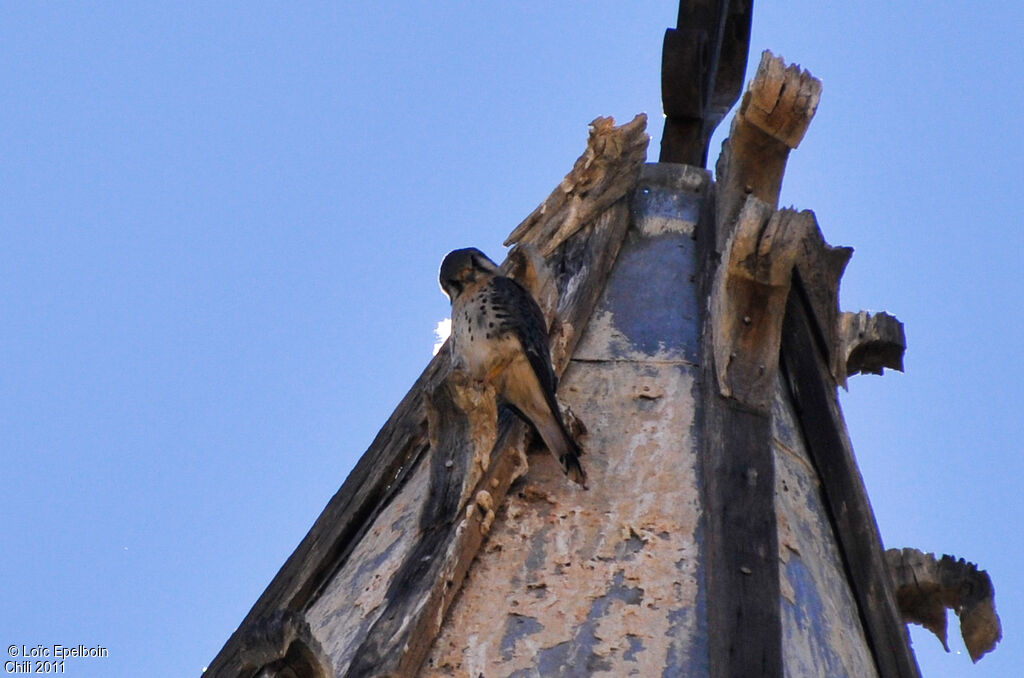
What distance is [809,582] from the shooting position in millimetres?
4176

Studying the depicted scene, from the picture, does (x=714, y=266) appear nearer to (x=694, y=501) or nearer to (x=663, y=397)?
(x=663, y=397)

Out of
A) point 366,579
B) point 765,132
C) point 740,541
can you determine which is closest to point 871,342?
point 765,132

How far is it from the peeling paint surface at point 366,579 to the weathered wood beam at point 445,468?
66mm

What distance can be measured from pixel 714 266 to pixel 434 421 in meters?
1.23

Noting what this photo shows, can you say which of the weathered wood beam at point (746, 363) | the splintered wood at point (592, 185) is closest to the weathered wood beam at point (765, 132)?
the weathered wood beam at point (746, 363)

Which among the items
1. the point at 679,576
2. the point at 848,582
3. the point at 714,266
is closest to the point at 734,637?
the point at 679,576

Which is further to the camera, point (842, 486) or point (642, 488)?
point (842, 486)

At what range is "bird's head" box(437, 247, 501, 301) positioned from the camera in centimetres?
487

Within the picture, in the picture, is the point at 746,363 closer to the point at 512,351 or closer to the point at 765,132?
the point at 512,351

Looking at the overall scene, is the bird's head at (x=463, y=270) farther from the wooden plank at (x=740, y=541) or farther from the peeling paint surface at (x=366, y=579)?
the wooden plank at (x=740, y=541)

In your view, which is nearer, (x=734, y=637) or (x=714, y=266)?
(x=734, y=637)

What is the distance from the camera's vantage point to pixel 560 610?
3842 mm

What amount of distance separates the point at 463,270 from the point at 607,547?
3.67 ft

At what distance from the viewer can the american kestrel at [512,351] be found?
4.28 metres
